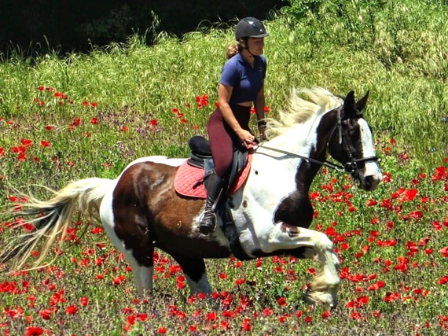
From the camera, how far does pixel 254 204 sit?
7.94 m

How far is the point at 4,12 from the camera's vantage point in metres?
23.7

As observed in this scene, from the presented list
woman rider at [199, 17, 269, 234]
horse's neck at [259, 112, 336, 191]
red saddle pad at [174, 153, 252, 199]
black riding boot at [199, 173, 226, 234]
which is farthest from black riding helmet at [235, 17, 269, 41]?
black riding boot at [199, 173, 226, 234]

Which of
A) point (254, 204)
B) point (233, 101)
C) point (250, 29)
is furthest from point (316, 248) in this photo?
point (250, 29)

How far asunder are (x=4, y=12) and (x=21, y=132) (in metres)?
10.9

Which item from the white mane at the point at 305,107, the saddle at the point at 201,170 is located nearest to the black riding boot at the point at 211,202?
the saddle at the point at 201,170

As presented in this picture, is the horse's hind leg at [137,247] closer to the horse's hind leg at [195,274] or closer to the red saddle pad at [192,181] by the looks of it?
the horse's hind leg at [195,274]

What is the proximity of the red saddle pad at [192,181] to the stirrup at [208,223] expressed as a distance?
0.22 m

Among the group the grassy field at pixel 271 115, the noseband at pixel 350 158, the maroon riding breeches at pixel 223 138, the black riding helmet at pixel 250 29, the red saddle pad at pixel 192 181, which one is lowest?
the grassy field at pixel 271 115

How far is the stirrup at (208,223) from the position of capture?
7941mm

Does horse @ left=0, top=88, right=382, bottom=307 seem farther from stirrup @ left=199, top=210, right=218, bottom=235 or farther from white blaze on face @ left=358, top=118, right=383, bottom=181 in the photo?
stirrup @ left=199, top=210, right=218, bottom=235

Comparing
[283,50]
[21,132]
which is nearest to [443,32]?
[283,50]

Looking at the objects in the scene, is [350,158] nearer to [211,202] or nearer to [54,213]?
[211,202]

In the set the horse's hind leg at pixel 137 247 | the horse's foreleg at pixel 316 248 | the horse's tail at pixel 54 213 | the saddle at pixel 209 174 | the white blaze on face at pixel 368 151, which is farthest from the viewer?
the horse's tail at pixel 54 213

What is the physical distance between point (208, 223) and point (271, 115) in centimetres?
576
